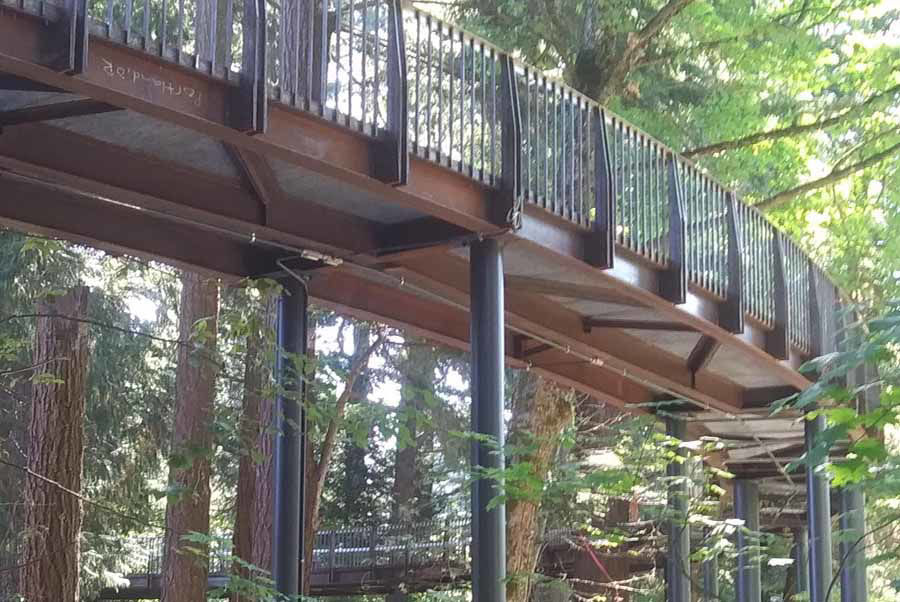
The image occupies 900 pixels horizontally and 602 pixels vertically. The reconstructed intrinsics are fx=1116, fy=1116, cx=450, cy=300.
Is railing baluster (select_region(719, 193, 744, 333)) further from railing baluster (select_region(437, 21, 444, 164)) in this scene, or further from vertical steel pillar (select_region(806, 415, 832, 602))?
railing baluster (select_region(437, 21, 444, 164))

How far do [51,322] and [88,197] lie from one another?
490 cm

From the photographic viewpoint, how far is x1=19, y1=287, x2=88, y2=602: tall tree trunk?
11062 millimetres

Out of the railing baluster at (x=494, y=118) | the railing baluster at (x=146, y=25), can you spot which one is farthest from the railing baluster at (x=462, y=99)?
the railing baluster at (x=146, y=25)

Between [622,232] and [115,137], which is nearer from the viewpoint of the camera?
[115,137]

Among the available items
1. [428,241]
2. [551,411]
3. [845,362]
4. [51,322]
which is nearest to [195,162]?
[428,241]

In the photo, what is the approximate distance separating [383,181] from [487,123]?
1.47 metres

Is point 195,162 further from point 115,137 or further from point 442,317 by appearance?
point 442,317

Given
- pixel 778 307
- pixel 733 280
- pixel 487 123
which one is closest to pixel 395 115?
pixel 487 123

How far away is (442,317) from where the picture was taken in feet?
32.9

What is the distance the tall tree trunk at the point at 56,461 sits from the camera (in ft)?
36.3

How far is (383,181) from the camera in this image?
6121mm

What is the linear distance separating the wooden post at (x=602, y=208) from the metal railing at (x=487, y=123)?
0.01 m

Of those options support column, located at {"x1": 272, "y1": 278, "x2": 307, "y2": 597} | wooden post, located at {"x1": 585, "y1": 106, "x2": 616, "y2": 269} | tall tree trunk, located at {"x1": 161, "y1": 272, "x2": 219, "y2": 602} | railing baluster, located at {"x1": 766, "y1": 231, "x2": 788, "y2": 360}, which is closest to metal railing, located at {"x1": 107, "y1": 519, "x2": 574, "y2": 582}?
tall tree trunk, located at {"x1": 161, "y1": 272, "x2": 219, "y2": 602}

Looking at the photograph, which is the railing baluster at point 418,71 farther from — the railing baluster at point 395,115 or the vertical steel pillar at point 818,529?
the vertical steel pillar at point 818,529
